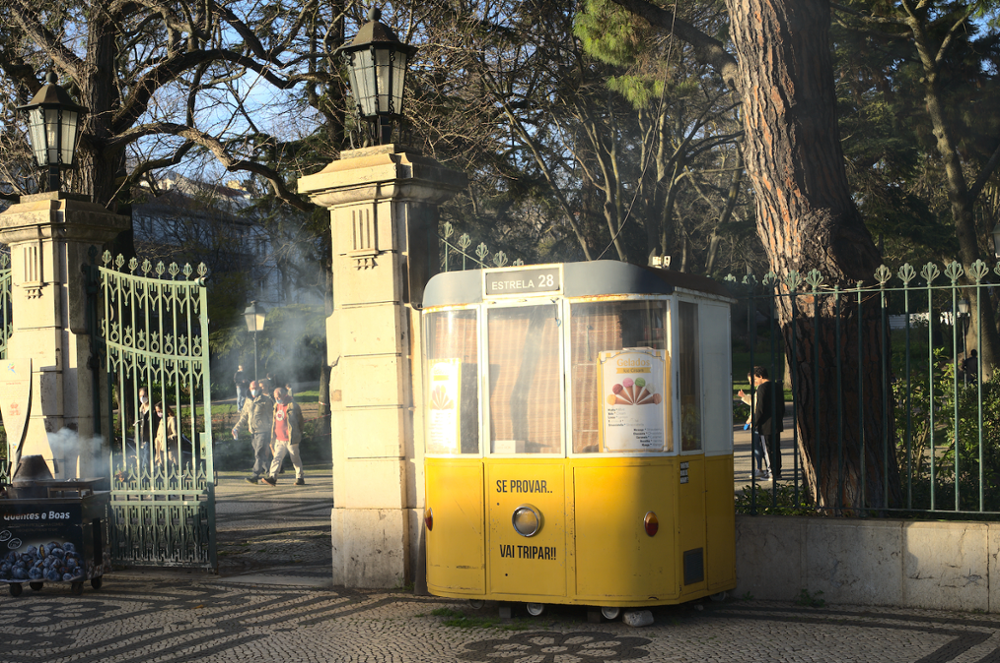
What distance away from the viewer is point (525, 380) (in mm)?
6523

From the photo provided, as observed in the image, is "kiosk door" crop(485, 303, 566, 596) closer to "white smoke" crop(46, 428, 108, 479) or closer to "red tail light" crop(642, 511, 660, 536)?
"red tail light" crop(642, 511, 660, 536)

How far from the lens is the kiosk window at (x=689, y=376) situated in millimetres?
6445

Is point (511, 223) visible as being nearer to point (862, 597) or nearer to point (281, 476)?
point (281, 476)

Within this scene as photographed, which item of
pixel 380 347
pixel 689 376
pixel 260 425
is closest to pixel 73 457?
pixel 380 347

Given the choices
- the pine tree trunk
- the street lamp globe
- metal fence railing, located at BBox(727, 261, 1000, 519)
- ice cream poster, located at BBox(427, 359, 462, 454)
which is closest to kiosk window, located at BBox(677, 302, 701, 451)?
metal fence railing, located at BBox(727, 261, 1000, 519)

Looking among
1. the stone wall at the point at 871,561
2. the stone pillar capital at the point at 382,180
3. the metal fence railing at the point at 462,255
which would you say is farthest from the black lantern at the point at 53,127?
the stone wall at the point at 871,561

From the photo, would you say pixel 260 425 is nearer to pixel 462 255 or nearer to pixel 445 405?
pixel 462 255

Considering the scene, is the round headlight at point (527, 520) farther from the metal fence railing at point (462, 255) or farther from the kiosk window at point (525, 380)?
the metal fence railing at point (462, 255)

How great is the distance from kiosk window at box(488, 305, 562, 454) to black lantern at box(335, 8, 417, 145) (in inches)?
87.8

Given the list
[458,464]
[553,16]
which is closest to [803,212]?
[458,464]

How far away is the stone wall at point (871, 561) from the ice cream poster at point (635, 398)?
1.39 metres

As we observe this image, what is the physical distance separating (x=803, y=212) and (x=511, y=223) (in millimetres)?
17408

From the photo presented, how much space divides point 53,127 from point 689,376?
6.35 m

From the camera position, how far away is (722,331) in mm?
6914
